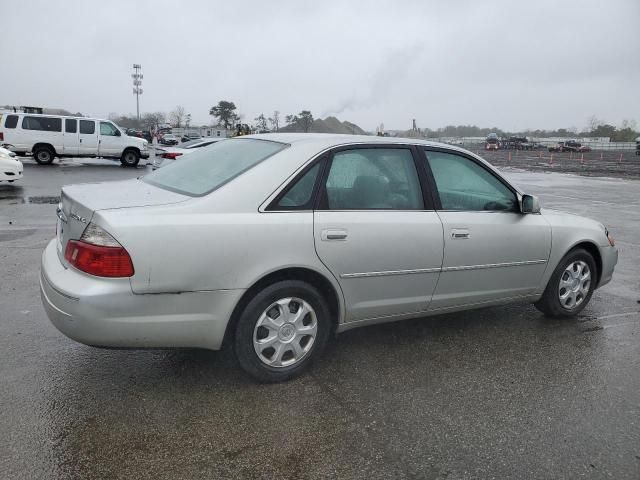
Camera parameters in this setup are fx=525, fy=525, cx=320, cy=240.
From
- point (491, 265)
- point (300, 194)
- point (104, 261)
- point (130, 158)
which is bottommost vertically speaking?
point (491, 265)

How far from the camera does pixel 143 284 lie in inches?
111

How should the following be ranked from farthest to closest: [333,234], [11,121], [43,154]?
[43,154] → [11,121] → [333,234]

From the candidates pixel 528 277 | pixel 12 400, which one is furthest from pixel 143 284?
pixel 528 277

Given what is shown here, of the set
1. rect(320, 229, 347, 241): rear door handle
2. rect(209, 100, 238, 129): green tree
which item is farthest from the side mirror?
rect(209, 100, 238, 129): green tree

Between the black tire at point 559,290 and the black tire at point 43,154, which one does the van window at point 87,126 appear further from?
the black tire at point 559,290

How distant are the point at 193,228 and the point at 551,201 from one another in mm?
12943

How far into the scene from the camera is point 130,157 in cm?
2117

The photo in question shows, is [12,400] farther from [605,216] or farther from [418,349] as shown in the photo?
[605,216]

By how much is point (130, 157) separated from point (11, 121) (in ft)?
14.0

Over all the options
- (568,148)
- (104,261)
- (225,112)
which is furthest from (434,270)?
(225,112)

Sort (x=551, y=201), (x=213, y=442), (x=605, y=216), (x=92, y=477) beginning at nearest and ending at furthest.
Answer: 1. (x=92, y=477)
2. (x=213, y=442)
3. (x=605, y=216)
4. (x=551, y=201)

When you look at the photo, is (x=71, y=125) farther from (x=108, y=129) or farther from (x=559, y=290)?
(x=559, y=290)

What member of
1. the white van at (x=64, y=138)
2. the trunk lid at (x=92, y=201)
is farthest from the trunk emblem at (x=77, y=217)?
the white van at (x=64, y=138)

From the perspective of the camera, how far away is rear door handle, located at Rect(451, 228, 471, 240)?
12.5 ft
